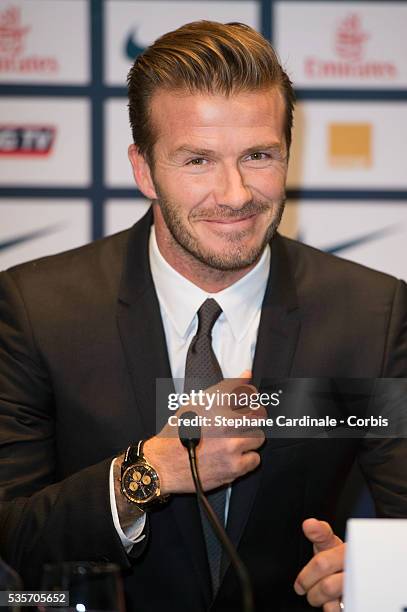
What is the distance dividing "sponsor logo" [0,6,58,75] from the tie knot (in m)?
0.96

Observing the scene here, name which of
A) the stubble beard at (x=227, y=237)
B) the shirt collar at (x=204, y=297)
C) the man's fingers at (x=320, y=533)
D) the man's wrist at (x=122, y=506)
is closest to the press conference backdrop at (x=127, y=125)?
the shirt collar at (x=204, y=297)

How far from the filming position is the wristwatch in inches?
59.8

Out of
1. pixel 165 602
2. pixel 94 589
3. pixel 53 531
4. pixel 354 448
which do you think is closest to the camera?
pixel 94 589

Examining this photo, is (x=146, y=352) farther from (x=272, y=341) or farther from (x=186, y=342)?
(x=272, y=341)

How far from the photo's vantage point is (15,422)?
5.79 feet

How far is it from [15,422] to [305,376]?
55 cm

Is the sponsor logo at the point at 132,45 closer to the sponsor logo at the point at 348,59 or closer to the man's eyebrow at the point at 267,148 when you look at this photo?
the sponsor logo at the point at 348,59

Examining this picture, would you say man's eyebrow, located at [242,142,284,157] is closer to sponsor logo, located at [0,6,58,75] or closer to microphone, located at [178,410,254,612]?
microphone, located at [178,410,254,612]

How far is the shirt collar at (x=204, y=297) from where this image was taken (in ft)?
6.07

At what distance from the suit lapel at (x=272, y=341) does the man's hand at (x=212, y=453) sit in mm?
209

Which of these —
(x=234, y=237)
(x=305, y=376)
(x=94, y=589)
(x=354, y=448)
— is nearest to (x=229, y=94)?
(x=234, y=237)

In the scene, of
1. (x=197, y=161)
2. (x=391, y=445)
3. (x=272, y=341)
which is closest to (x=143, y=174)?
(x=197, y=161)

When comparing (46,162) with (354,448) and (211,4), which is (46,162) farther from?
(354,448)

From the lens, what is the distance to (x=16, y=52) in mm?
2479
